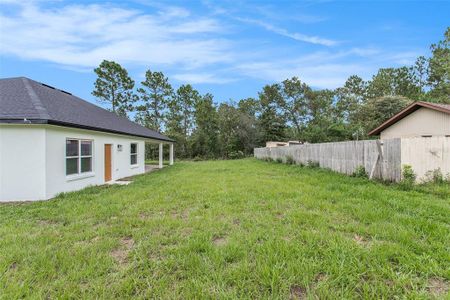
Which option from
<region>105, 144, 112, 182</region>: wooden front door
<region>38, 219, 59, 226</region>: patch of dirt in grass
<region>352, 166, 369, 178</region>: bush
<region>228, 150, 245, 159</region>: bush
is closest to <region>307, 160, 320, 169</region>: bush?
<region>352, 166, 369, 178</region>: bush

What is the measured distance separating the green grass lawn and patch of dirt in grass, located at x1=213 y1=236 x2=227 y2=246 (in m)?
0.02

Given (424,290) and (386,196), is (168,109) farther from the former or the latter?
(424,290)

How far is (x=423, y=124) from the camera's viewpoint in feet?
42.0

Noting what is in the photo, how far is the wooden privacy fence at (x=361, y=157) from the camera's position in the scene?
748 centimetres

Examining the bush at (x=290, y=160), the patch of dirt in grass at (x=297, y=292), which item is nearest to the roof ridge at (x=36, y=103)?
the patch of dirt in grass at (x=297, y=292)

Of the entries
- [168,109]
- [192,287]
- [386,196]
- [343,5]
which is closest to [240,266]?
[192,287]

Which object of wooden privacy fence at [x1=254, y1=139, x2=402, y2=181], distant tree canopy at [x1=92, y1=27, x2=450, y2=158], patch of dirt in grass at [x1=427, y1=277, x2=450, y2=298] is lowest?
patch of dirt in grass at [x1=427, y1=277, x2=450, y2=298]

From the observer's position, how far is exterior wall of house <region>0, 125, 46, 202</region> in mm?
6793

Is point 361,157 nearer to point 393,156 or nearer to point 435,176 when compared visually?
point 393,156

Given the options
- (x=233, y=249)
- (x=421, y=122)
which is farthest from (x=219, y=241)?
(x=421, y=122)

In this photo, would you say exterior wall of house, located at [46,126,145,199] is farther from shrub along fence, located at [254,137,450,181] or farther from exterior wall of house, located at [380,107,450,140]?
exterior wall of house, located at [380,107,450,140]

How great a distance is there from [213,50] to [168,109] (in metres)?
26.3

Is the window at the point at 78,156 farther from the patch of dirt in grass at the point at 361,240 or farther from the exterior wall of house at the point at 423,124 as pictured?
the exterior wall of house at the point at 423,124

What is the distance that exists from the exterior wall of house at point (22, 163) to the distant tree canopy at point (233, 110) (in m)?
25.5
